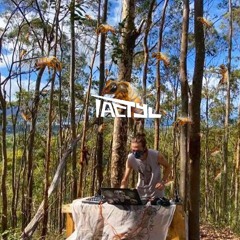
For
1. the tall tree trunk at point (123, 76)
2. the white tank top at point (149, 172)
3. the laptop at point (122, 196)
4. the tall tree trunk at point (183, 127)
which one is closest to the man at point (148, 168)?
the white tank top at point (149, 172)

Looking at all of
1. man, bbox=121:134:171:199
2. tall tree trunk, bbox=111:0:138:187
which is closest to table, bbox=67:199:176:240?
man, bbox=121:134:171:199

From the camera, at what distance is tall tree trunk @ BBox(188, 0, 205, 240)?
19.6ft

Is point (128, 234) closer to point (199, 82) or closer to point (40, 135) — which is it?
point (199, 82)

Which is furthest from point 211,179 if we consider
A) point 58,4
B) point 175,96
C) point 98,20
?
point 58,4

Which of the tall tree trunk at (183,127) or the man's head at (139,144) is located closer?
the man's head at (139,144)

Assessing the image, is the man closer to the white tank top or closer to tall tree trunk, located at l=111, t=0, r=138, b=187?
the white tank top

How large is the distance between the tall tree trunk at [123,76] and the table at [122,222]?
5.14 feet

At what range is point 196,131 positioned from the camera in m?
6.00

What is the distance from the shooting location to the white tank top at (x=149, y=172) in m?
4.47

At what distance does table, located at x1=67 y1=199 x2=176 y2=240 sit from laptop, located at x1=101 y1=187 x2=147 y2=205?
52 millimetres

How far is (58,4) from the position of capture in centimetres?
830

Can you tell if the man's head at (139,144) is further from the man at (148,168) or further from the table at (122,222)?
the table at (122,222)

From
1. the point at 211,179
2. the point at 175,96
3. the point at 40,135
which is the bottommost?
the point at 211,179

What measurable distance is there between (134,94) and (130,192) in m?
2.24
